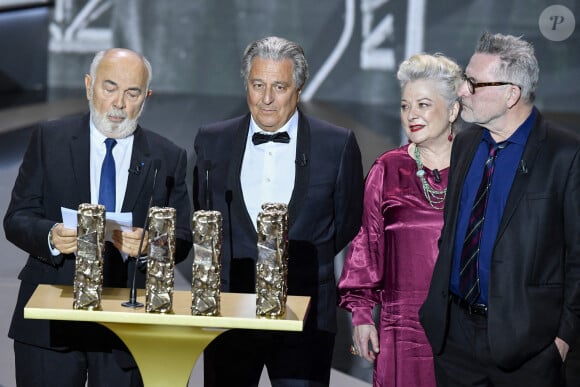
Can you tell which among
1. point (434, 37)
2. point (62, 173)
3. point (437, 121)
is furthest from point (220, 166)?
point (434, 37)

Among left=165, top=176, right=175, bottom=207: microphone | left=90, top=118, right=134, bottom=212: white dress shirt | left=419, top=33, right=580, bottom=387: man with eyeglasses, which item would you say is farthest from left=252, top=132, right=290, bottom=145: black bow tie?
left=419, top=33, right=580, bottom=387: man with eyeglasses

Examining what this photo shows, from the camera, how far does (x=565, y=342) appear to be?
3182mm

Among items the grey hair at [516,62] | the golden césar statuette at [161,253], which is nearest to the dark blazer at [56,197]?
the golden césar statuette at [161,253]

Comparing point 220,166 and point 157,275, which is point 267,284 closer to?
point 157,275

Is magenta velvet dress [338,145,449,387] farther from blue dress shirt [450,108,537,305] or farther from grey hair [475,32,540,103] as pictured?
grey hair [475,32,540,103]

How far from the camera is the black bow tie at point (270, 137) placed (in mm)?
3635

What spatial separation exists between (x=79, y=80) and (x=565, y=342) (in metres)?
13.0

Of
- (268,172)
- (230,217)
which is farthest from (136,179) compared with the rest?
(268,172)

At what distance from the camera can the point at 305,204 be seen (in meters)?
3.60

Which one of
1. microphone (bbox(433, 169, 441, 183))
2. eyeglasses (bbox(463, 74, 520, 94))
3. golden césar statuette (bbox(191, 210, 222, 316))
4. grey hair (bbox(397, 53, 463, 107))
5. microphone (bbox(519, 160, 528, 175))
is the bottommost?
golden césar statuette (bbox(191, 210, 222, 316))

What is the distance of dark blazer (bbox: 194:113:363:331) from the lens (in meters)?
3.60

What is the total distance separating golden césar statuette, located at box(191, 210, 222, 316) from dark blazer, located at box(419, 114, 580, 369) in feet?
2.81

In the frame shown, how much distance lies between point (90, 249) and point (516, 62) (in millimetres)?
1437

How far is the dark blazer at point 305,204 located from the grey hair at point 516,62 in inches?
27.0
